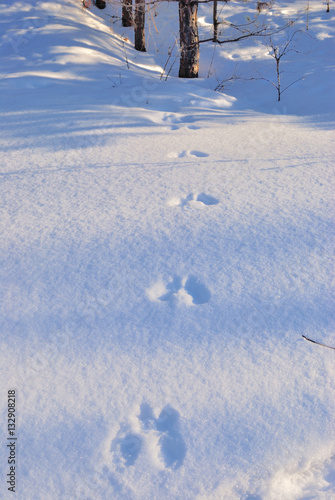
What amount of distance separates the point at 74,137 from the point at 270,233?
1.76m

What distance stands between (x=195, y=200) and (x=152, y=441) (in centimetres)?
142

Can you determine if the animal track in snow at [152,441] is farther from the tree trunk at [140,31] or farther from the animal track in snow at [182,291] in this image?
the tree trunk at [140,31]

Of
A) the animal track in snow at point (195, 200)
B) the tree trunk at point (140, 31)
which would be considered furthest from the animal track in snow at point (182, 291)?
the tree trunk at point (140, 31)

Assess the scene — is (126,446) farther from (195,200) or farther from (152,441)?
(195,200)

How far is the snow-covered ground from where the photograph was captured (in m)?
1.25

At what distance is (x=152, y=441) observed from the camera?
1291 millimetres

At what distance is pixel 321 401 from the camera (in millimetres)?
1379

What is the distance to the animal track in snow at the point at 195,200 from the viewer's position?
7.55 feet

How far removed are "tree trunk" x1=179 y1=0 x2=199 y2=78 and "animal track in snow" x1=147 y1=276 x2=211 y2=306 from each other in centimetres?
404

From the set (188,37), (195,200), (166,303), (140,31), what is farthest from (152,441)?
(140,31)

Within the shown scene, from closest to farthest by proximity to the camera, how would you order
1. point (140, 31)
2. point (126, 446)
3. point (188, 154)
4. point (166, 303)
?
1. point (126, 446)
2. point (166, 303)
3. point (188, 154)
4. point (140, 31)

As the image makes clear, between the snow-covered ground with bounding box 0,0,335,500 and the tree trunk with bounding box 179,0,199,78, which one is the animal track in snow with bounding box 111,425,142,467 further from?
the tree trunk with bounding box 179,0,199,78

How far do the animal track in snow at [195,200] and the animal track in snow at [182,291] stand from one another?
628 millimetres

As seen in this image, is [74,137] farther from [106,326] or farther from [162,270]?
[106,326]
